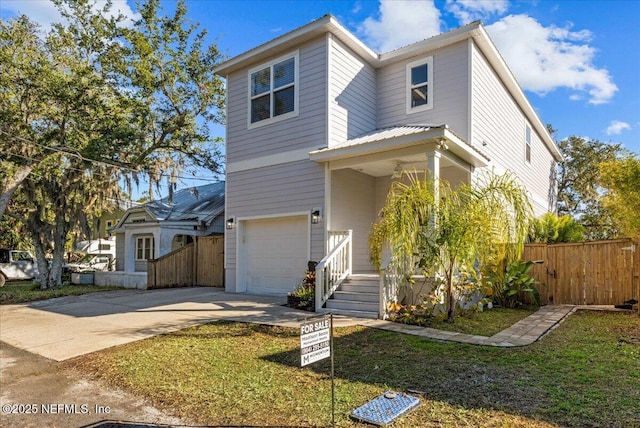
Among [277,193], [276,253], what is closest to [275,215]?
[277,193]

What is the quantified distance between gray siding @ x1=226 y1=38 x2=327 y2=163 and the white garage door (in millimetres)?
1971

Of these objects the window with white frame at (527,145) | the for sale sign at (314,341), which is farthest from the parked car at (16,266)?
the window with white frame at (527,145)

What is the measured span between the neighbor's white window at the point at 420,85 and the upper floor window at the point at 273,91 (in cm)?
302

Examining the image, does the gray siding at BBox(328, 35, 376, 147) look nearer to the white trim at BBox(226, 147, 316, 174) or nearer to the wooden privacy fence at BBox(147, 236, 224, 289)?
the white trim at BBox(226, 147, 316, 174)

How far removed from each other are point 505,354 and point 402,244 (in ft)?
7.69

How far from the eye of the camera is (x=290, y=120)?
10.8m

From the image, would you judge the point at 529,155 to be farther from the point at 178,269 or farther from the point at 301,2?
the point at 178,269

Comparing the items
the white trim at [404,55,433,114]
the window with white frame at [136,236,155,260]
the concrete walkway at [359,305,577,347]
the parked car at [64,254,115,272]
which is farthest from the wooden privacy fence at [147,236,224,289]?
the parked car at [64,254,115,272]

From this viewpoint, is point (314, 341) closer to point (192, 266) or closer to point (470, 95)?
point (470, 95)

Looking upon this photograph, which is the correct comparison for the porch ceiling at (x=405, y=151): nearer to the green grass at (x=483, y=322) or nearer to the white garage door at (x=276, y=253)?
the white garage door at (x=276, y=253)

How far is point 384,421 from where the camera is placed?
11.0ft

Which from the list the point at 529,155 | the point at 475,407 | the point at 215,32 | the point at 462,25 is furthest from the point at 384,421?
the point at 215,32

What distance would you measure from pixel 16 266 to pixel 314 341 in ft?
75.8

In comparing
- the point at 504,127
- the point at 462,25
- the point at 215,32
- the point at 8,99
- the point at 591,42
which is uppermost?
the point at 215,32
